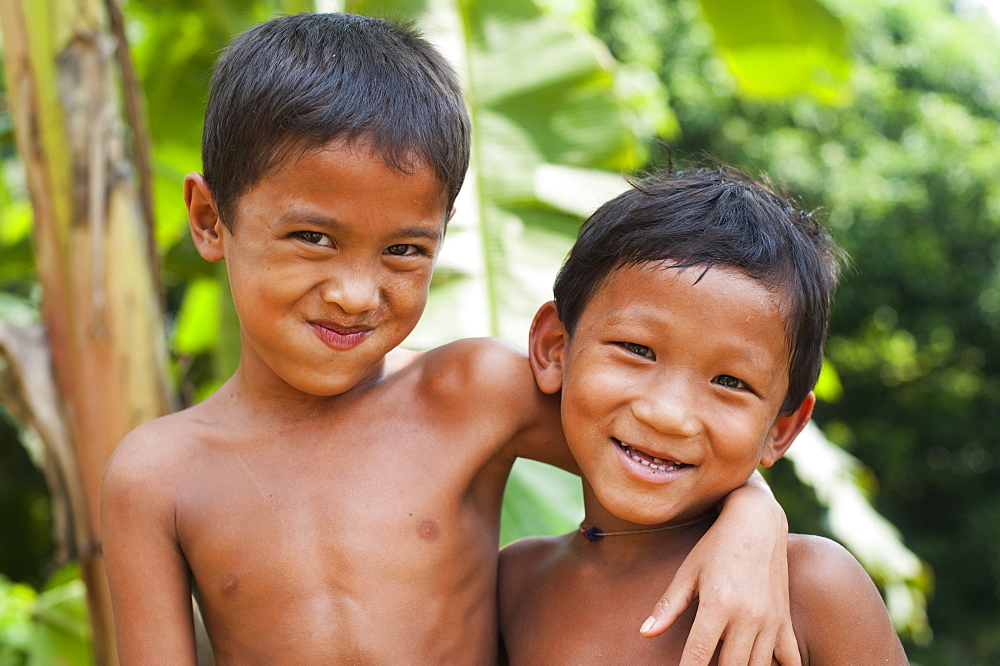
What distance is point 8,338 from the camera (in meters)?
2.10

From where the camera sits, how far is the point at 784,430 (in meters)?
1.37

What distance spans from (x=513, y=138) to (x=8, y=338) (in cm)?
147

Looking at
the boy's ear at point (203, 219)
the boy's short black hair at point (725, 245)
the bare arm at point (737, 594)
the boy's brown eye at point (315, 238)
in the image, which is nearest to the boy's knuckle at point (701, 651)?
the bare arm at point (737, 594)

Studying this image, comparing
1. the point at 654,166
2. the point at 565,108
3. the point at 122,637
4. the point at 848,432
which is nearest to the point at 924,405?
the point at 848,432

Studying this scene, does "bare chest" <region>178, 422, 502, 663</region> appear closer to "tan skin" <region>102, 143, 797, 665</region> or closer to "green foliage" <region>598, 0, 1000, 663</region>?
"tan skin" <region>102, 143, 797, 665</region>

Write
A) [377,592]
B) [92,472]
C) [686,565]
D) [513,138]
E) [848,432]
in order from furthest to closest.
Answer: [848,432], [513,138], [92,472], [377,592], [686,565]

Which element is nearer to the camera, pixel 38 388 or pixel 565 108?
pixel 38 388

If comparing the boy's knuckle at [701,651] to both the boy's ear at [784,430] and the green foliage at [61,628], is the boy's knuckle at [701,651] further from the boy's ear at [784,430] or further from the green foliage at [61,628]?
the green foliage at [61,628]

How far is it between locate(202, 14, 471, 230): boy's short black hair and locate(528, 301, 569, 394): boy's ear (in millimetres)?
228

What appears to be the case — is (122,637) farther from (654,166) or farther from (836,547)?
(654,166)

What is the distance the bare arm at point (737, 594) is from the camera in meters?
1.16

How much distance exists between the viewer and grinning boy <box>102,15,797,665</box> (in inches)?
48.3

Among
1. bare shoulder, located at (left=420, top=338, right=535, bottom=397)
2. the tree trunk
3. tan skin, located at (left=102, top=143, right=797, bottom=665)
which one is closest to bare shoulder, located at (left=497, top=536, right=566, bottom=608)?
tan skin, located at (left=102, top=143, right=797, bottom=665)

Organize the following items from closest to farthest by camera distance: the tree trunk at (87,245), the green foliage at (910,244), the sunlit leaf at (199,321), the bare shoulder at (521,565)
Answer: the bare shoulder at (521,565) → the tree trunk at (87,245) → the sunlit leaf at (199,321) → the green foliage at (910,244)
